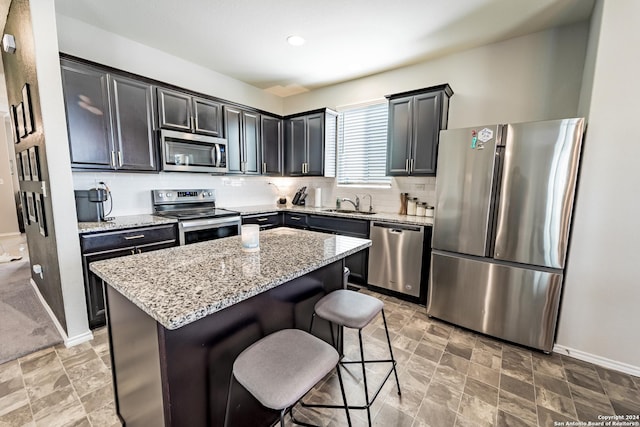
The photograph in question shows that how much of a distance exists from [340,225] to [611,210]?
2383 millimetres

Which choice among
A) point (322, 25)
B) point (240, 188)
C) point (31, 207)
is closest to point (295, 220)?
point (240, 188)

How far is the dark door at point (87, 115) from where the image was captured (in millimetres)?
2262

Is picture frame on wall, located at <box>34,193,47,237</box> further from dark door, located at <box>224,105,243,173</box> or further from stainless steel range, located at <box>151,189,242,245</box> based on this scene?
dark door, located at <box>224,105,243,173</box>

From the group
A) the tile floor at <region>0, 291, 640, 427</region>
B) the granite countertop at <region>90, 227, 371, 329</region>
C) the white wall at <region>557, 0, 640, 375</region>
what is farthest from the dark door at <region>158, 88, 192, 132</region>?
the white wall at <region>557, 0, 640, 375</region>

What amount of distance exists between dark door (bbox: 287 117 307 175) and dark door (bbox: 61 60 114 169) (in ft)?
7.57

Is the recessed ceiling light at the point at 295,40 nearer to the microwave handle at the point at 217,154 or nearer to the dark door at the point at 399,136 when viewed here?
the dark door at the point at 399,136

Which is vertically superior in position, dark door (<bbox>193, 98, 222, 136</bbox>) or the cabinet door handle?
dark door (<bbox>193, 98, 222, 136</bbox>)

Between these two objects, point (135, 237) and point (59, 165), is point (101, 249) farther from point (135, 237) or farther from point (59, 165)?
point (59, 165)

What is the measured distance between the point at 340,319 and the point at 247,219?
96.5 inches

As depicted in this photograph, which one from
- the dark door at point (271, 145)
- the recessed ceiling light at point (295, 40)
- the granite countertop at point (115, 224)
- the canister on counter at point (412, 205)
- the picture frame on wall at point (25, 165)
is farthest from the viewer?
the dark door at point (271, 145)

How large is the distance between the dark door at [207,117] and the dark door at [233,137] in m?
0.10

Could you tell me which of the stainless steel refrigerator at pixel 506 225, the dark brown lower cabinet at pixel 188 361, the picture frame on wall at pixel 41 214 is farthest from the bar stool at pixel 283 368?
the picture frame on wall at pixel 41 214

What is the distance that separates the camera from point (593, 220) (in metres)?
1.93

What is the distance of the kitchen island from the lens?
3.09 ft
